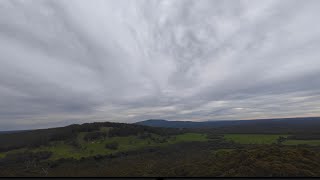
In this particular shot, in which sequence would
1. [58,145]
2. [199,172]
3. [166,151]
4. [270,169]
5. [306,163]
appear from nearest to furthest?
→ 1. [270,169]
2. [306,163]
3. [199,172]
4. [166,151]
5. [58,145]

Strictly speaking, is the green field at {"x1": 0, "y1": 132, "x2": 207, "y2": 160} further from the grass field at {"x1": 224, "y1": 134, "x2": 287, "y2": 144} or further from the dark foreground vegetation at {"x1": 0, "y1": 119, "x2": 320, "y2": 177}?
the grass field at {"x1": 224, "y1": 134, "x2": 287, "y2": 144}

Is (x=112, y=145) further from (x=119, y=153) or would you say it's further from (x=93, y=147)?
(x=119, y=153)

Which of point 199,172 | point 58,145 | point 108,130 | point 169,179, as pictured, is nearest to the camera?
point 169,179

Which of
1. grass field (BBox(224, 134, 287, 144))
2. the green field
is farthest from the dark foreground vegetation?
grass field (BBox(224, 134, 287, 144))

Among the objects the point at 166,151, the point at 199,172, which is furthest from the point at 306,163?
the point at 166,151

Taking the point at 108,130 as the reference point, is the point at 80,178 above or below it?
below

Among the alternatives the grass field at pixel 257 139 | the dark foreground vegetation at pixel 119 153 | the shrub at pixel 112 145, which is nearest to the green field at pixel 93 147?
the dark foreground vegetation at pixel 119 153

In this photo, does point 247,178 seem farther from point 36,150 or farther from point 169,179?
point 36,150

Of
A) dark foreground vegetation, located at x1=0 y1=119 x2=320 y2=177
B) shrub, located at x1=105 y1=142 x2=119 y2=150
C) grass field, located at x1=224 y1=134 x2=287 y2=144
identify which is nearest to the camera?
dark foreground vegetation, located at x1=0 y1=119 x2=320 y2=177

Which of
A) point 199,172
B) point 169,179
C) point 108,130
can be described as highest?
point 108,130

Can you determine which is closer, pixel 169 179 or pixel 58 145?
pixel 169 179

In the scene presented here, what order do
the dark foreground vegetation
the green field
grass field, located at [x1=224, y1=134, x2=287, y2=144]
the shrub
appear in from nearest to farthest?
the dark foreground vegetation
the green field
the shrub
grass field, located at [x1=224, y1=134, x2=287, y2=144]
